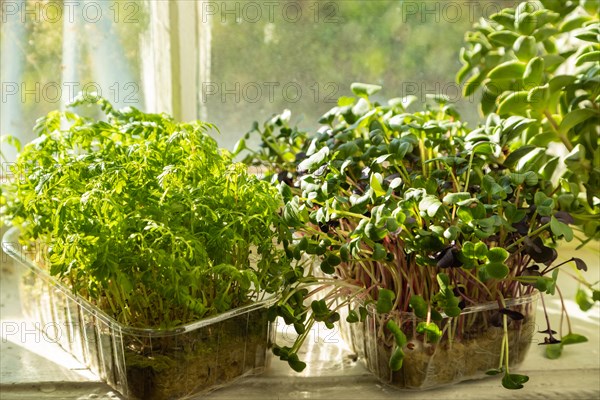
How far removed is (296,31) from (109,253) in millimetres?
776

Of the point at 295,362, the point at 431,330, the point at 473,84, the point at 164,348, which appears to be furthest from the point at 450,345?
the point at 473,84

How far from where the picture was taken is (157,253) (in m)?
0.82

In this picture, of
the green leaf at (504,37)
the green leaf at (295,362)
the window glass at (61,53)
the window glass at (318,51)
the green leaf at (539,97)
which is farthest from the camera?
the window glass at (318,51)

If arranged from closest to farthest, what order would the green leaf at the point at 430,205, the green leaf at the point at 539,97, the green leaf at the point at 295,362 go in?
the green leaf at the point at 430,205 → the green leaf at the point at 295,362 → the green leaf at the point at 539,97

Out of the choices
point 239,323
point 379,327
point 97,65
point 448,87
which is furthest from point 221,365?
point 448,87

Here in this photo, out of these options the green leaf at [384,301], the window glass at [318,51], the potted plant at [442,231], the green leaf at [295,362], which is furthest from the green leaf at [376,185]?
the window glass at [318,51]

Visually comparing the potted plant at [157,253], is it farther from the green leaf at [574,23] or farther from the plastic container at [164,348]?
the green leaf at [574,23]

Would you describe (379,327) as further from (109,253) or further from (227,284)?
(109,253)

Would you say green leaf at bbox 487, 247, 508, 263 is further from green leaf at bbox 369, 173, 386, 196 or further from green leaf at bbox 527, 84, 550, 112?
green leaf at bbox 527, 84, 550, 112

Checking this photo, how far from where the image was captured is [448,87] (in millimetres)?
1558

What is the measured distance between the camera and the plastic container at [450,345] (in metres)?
0.95

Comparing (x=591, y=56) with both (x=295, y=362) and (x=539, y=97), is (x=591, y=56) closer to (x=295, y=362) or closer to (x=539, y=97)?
(x=539, y=97)

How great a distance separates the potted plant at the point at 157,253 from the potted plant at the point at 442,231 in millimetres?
57

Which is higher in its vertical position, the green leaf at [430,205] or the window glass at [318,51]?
the window glass at [318,51]
